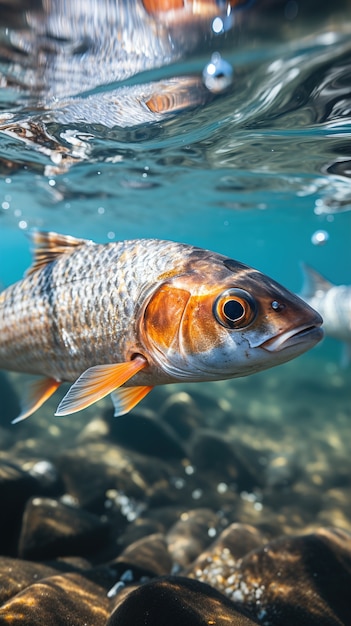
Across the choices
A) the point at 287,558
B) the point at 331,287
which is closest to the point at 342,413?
the point at 331,287

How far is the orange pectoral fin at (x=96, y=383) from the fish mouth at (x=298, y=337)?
1189 mm

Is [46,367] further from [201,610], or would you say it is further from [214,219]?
[214,219]

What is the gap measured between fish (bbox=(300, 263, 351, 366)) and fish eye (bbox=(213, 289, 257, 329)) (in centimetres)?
631

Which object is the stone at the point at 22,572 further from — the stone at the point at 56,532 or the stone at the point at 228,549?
the stone at the point at 228,549

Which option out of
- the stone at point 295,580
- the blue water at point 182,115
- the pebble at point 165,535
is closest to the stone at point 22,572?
the pebble at point 165,535

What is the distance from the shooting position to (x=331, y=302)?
366 inches

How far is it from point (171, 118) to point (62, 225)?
1913cm

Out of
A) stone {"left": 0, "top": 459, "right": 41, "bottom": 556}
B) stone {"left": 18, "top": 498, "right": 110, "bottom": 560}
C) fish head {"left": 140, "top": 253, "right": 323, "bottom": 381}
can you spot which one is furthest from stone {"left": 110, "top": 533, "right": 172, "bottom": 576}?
fish head {"left": 140, "top": 253, "right": 323, "bottom": 381}

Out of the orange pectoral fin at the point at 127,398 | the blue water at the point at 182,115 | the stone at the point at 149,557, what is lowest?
the stone at the point at 149,557

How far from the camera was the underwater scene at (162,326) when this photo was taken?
3441mm

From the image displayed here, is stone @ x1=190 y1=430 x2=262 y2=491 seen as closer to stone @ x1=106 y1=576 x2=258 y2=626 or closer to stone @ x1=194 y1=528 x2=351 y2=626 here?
stone @ x1=194 y1=528 x2=351 y2=626

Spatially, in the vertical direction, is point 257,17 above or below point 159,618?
above

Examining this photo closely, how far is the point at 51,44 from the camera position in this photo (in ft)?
17.9

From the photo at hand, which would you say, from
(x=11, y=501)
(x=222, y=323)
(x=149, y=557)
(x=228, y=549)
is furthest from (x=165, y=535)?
(x=222, y=323)
